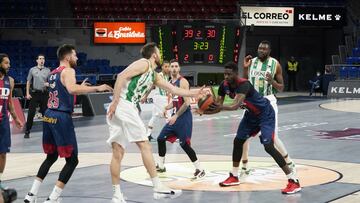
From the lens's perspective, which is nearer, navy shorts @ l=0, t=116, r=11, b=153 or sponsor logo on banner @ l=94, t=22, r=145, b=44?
navy shorts @ l=0, t=116, r=11, b=153

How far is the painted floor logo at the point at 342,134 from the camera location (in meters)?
16.9

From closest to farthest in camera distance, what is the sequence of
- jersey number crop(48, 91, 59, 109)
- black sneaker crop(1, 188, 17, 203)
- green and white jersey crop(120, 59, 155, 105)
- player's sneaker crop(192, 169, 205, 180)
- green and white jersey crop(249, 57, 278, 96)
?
black sneaker crop(1, 188, 17, 203) < jersey number crop(48, 91, 59, 109) < green and white jersey crop(120, 59, 155, 105) < green and white jersey crop(249, 57, 278, 96) < player's sneaker crop(192, 169, 205, 180)

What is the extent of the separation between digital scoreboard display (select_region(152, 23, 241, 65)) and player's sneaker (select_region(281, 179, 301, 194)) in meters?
20.7

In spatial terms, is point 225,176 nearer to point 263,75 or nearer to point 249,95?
point 263,75

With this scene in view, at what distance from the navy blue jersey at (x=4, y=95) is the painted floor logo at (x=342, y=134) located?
30.0 ft

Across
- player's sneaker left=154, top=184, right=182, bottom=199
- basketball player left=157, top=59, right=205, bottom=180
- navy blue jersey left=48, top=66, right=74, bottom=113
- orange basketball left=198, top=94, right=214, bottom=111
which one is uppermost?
navy blue jersey left=48, top=66, right=74, bottom=113

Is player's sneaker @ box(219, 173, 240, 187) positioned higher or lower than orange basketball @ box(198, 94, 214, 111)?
lower

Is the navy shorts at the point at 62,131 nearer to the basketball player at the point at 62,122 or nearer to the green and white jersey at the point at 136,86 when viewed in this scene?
the basketball player at the point at 62,122

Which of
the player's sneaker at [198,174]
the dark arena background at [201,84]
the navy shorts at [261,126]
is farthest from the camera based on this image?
the player's sneaker at [198,174]

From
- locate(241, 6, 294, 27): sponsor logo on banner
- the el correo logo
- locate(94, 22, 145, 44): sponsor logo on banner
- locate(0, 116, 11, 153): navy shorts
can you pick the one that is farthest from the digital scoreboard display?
locate(0, 116, 11, 153): navy shorts

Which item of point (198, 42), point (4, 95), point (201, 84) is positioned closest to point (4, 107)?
point (4, 95)

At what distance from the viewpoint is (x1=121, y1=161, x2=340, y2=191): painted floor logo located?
34.0 ft

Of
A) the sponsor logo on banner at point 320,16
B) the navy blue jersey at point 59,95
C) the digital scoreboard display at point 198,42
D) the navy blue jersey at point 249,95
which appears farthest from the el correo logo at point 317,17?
the navy blue jersey at point 59,95

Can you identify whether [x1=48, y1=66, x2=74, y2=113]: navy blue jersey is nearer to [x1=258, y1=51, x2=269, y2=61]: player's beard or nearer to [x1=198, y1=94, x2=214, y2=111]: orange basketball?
[x1=198, y1=94, x2=214, y2=111]: orange basketball
